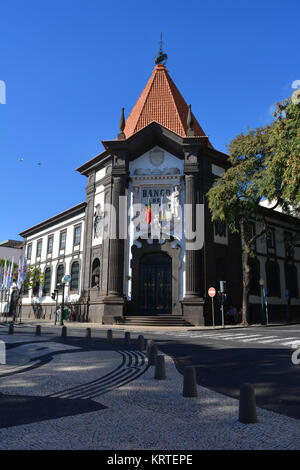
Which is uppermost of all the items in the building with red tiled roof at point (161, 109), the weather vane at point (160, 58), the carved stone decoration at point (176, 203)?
the weather vane at point (160, 58)

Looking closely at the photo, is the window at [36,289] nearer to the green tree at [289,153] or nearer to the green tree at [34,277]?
the green tree at [34,277]

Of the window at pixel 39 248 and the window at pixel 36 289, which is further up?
the window at pixel 39 248

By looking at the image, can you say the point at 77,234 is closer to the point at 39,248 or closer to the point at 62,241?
the point at 62,241

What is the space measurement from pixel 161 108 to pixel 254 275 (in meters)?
18.0

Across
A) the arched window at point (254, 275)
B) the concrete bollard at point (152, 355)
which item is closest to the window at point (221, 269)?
the arched window at point (254, 275)

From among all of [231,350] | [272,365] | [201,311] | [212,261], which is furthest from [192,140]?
[272,365]

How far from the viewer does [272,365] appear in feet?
29.1

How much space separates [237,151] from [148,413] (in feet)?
85.7

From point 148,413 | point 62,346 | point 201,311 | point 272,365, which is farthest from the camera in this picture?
point 201,311

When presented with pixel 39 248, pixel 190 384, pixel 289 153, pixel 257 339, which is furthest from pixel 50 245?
pixel 190 384

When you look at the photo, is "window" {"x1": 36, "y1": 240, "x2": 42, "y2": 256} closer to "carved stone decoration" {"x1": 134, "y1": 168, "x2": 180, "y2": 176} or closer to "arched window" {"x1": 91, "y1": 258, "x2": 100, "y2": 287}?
"arched window" {"x1": 91, "y1": 258, "x2": 100, "y2": 287}

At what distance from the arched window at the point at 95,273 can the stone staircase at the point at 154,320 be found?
5.30 metres

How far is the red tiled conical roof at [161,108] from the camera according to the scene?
105 feet

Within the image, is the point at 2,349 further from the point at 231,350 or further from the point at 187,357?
the point at 231,350
